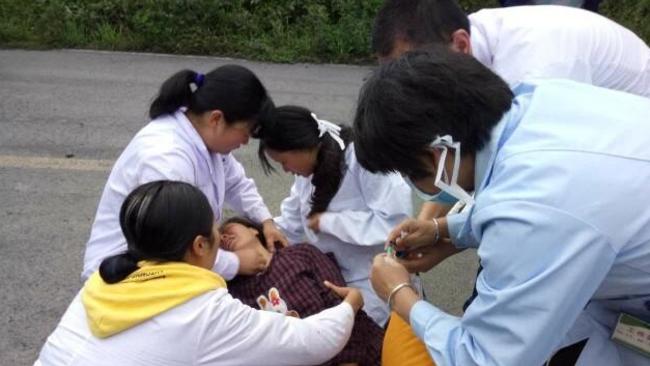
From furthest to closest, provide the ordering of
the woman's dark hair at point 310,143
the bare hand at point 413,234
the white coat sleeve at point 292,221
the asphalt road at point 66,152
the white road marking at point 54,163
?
the white road marking at point 54,163 → the asphalt road at point 66,152 → the white coat sleeve at point 292,221 → the woman's dark hair at point 310,143 → the bare hand at point 413,234

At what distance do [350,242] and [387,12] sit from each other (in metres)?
0.83

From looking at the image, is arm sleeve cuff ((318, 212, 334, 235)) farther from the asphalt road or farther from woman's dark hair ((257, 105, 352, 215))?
the asphalt road

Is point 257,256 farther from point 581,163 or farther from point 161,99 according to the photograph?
point 581,163

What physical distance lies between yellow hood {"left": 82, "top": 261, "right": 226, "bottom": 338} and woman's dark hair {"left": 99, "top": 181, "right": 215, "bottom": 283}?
0.13ft

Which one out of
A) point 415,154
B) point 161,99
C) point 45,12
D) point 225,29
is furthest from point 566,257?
point 45,12

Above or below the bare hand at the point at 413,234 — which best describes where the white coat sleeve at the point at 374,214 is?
below

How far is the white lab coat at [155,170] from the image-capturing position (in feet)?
7.38

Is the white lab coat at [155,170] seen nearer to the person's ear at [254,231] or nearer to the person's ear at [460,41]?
the person's ear at [254,231]

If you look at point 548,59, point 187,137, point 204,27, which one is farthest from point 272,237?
point 204,27

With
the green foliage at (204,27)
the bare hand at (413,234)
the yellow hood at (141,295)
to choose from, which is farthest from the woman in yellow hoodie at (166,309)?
the green foliage at (204,27)

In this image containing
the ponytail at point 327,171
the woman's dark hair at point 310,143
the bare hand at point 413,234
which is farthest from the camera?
the ponytail at point 327,171

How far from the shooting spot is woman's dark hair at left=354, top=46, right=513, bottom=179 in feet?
4.53

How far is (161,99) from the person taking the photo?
2396mm

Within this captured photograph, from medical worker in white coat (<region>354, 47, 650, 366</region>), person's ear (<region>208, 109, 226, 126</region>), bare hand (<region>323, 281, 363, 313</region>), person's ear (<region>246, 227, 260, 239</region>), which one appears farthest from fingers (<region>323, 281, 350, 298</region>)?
medical worker in white coat (<region>354, 47, 650, 366</region>)
